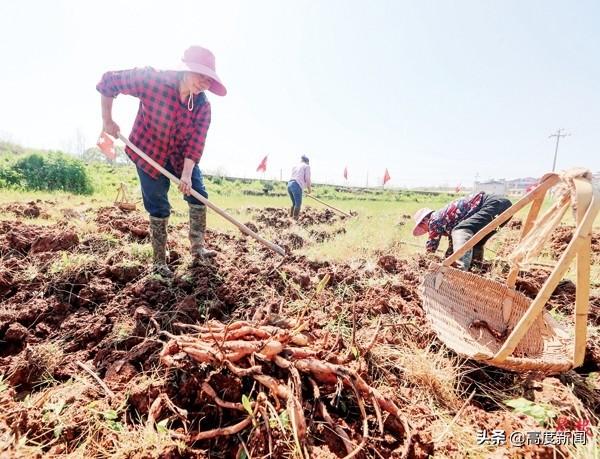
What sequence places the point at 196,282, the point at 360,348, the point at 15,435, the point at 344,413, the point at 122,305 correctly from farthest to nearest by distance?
the point at 196,282 → the point at 122,305 → the point at 360,348 → the point at 344,413 → the point at 15,435

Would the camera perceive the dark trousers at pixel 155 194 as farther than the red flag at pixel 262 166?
No

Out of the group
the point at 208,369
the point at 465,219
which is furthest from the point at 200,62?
the point at 465,219

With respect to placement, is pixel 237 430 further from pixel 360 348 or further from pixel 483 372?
pixel 483 372

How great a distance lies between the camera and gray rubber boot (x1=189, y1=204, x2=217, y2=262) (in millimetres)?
2822

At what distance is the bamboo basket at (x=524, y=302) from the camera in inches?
52.1

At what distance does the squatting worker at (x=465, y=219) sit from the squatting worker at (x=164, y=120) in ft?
8.42

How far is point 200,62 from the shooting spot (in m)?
2.35

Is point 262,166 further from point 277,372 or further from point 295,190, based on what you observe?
point 277,372

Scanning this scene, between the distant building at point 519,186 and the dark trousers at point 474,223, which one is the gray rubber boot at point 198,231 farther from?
the distant building at point 519,186

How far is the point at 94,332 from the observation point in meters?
1.76

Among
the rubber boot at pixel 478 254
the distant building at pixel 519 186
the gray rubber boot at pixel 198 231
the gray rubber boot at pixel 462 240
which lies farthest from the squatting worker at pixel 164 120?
the distant building at pixel 519 186

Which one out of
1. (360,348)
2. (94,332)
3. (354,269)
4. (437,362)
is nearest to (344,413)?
(360,348)

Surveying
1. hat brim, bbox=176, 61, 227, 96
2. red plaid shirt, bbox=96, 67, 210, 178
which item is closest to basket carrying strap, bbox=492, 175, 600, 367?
hat brim, bbox=176, 61, 227, 96

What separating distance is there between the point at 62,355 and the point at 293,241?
327cm
